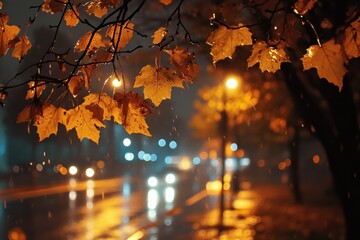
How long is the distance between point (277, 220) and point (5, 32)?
1583cm

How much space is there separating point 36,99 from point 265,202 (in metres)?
23.1

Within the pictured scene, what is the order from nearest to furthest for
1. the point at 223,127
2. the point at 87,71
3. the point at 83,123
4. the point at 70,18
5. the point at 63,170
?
1. the point at 83,123
2. the point at 87,71
3. the point at 70,18
4. the point at 223,127
5. the point at 63,170

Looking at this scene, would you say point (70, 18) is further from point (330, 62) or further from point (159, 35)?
point (330, 62)

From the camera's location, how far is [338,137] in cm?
785

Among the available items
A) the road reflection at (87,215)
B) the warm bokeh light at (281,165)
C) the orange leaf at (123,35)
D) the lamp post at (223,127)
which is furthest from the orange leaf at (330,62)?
the warm bokeh light at (281,165)

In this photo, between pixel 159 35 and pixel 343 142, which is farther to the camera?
pixel 343 142

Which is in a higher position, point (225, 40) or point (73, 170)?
point (73, 170)

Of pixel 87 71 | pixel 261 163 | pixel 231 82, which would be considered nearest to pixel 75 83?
pixel 87 71

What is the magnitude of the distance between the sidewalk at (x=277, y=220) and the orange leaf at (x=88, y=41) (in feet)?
34.4

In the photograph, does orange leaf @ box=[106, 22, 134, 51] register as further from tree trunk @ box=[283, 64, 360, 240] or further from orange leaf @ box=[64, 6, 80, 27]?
tree trunk @ box=[283, 64, 360, 240]

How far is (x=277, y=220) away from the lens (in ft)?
61.0

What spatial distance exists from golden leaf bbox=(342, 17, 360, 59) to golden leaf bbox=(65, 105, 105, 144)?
2.16m

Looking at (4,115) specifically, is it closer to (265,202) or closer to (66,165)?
(66,165)

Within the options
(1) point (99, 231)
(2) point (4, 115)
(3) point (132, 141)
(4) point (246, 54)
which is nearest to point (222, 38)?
(4) point (246, 54)
